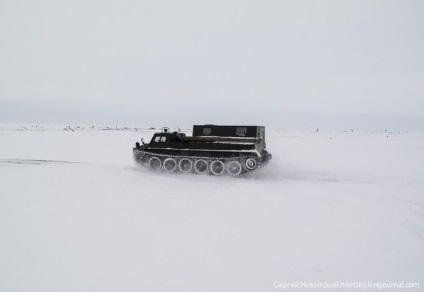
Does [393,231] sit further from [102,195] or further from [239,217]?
[102,195]

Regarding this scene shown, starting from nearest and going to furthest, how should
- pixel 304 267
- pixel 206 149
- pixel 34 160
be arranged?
pixel 304 267, pixel 206 149, pixel 34 160

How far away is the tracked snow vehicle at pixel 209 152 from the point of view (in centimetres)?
1570

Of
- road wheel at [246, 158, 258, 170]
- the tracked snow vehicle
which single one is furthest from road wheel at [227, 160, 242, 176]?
road wheel at [246, 158, 258, 170]

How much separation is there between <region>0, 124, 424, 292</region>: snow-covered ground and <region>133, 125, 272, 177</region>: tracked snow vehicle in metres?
2.26

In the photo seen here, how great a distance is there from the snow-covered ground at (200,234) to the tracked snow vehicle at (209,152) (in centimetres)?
226

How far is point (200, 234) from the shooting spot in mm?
7246

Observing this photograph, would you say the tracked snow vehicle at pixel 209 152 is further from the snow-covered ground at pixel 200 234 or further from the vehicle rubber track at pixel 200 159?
the snow-covered ground at pixel 200 234

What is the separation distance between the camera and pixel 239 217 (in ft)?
28.5

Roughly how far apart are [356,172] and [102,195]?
13.3 meters

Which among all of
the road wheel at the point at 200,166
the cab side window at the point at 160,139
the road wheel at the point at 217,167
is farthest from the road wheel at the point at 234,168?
the cab side window at the point at 160,139

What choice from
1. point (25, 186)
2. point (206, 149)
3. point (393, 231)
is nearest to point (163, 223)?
point (393, 231)

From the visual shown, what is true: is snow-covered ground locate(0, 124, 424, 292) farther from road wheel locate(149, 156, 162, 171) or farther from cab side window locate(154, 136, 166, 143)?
cab side window locate(154, 136, 166, 143)

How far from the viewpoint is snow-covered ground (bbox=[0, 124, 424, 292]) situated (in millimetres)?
5402

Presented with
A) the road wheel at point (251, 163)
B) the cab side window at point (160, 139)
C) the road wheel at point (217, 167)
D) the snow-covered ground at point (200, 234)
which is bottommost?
the snow-covered ground at point (200, 234)
